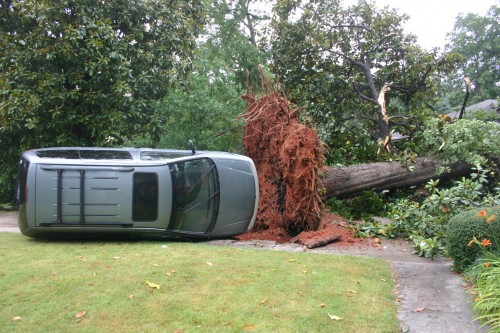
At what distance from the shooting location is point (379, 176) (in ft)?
33.1

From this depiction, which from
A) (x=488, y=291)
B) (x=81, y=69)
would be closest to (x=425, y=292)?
(x=488, y=291)

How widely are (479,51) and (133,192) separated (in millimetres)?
40859

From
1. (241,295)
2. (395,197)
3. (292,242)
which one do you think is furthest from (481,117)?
(241,295)

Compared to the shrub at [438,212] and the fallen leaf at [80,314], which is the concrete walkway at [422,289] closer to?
the shrub at [438,212]

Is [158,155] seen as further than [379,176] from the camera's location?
No

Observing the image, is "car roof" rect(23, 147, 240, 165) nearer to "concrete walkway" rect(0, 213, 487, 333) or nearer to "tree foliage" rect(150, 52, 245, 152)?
"concrete walkway" rect(0, 213, 487, 333)

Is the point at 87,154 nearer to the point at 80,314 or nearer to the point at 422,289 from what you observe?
the point at 80,314

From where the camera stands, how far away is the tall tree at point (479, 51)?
125 ft

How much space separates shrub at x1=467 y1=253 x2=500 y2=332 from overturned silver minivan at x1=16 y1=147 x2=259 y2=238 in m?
4.10

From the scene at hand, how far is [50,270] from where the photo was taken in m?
5.47

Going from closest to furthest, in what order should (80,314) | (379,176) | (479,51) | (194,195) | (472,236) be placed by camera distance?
(80,314) → (472,236) → (194,195) → (379,176) → (479,51)

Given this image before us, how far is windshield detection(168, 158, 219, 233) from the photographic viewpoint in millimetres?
7672

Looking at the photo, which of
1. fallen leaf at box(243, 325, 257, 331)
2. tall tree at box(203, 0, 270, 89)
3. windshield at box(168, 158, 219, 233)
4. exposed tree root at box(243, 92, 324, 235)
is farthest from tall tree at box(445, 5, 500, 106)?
fallen leaf at box(243, 325, 257, 331)

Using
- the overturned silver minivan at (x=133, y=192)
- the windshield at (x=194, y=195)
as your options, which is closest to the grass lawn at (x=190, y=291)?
the overturned silver minivan at (x=133, y=192)
